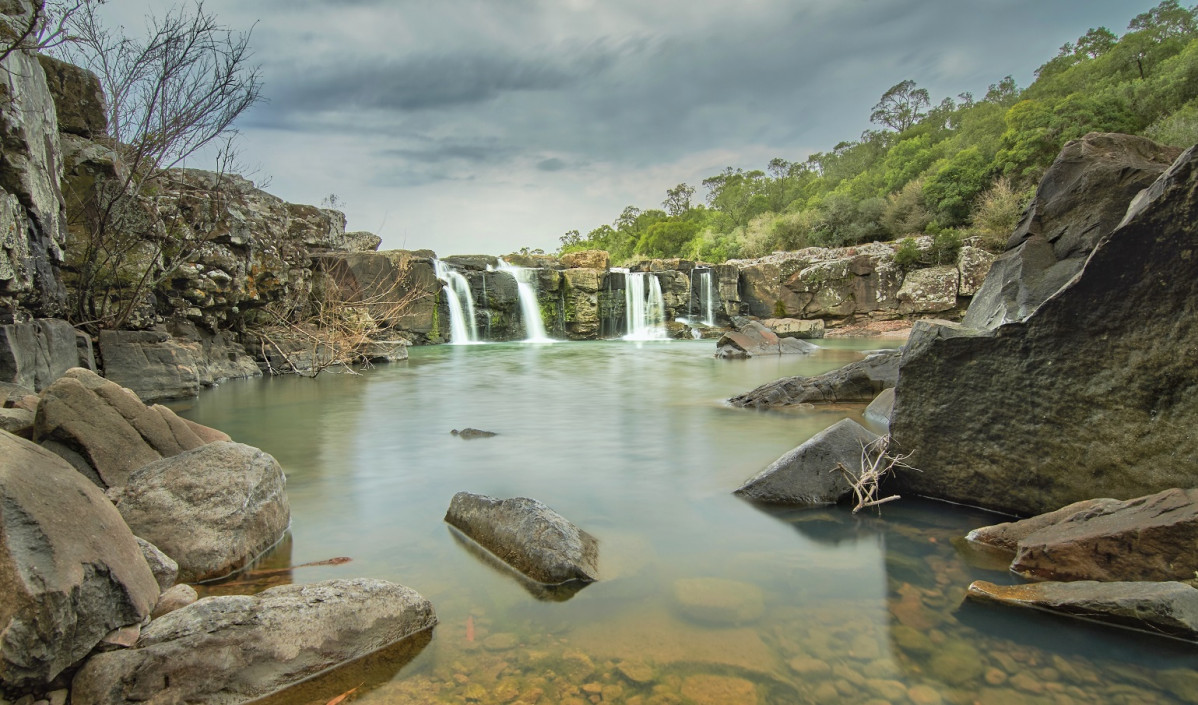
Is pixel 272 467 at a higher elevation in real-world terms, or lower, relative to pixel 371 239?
lower

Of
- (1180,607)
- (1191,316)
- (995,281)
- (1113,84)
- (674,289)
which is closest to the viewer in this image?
(1180,607)

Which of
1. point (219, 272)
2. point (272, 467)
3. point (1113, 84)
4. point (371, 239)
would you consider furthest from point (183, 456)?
point (1113, 84)

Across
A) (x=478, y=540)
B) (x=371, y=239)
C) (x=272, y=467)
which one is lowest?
(x=478, y=540)

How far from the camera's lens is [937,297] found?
26578 mm

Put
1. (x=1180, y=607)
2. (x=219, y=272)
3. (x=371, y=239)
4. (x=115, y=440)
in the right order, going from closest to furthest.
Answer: (x=1180, y=607) → (x=115, y=440) → (x=219, y=272) → (x=371, y=239)

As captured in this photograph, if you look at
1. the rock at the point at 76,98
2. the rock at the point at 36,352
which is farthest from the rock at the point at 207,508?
the rock at the point at 76,98

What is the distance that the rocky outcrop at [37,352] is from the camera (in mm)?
5672

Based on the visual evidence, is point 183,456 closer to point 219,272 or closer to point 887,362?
point 887,362

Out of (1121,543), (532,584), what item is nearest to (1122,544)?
(1121,543)

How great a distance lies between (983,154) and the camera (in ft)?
112

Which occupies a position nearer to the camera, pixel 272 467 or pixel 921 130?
pixel 272 467

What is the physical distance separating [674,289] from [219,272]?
22.7 meters

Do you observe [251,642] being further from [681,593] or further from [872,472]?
[872,472]

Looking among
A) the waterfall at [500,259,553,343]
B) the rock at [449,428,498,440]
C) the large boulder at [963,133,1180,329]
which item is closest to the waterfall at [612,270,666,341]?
the waterfall at [500,259,553,343]
